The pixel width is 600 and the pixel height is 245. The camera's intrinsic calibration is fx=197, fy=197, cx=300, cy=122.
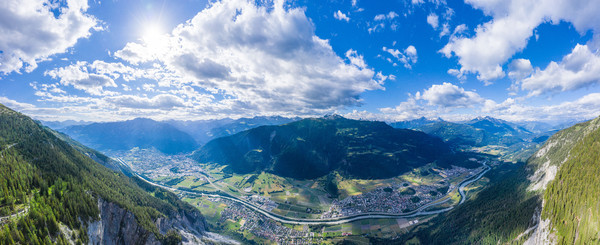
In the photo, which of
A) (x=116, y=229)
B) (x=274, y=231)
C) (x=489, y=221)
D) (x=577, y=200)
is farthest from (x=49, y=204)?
(x=489, y=221)

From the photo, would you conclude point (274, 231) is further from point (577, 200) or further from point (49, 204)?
point (577, 200)

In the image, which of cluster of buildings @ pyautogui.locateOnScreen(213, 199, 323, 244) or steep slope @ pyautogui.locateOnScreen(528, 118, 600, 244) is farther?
cluster of buildings @ pyautogui.locateOnScreen(213, 199, 323, 244)

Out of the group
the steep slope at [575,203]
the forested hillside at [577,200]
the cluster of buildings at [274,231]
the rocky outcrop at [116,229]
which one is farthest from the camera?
the cluster of buildings at [274,231]

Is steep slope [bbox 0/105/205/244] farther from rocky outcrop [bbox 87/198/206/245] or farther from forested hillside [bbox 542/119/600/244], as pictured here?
forested hillside [bbox 542/119/600/244]

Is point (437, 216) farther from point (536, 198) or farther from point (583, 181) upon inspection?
point (583, 181)

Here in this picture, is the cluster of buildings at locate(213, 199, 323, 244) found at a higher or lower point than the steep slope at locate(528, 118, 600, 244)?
lower

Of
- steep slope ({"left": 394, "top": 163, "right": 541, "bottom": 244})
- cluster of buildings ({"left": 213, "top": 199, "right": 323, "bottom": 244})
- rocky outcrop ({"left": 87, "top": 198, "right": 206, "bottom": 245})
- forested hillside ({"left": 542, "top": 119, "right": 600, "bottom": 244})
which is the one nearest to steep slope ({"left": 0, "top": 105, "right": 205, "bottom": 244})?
rocky outcrop ({"left": 87, "top": 198, "right": 206, "bottom": 245})

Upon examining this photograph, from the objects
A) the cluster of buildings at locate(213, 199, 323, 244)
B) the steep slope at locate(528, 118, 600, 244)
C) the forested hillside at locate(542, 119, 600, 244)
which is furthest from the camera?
the cluster of buildings at locate(213, 199, 323, 244)

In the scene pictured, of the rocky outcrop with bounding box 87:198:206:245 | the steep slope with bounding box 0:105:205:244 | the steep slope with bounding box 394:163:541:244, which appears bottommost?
the steep slope with bounding box 394:163:541:244

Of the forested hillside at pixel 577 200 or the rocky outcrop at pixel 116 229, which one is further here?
the forested hillside at pixel 577 200

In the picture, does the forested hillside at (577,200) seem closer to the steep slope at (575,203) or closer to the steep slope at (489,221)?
the steep slope at (575,203)

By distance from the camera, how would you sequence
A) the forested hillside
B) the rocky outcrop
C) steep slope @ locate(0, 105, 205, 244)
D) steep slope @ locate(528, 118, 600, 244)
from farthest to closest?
1. steep slope @ locate(528, 118, 600, 244)
2. the forested hillside
3. the rocky outcrop
4. steep slope @ locate(0, 105, 205, 244)

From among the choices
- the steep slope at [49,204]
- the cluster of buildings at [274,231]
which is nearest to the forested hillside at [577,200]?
the cluster of buildings at [274,231]
